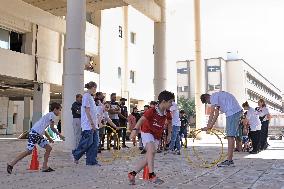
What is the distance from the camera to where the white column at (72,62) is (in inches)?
537

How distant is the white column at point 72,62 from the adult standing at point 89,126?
16.4 feet

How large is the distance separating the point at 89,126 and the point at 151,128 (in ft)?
9.75

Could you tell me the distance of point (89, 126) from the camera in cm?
852

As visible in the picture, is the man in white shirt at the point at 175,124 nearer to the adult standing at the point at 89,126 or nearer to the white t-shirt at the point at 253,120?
the white t-shirt at the point at 253,120

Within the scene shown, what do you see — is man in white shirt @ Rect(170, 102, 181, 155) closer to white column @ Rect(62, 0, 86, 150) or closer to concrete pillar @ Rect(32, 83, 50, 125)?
white column @ Rect(62, 0, 86, 150)

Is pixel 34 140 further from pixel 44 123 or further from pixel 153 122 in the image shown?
pixel 153 122

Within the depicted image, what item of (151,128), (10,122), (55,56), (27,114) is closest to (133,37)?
(27,114)

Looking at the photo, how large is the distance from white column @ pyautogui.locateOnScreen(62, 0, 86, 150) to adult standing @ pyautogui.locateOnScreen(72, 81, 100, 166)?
5.00 meters

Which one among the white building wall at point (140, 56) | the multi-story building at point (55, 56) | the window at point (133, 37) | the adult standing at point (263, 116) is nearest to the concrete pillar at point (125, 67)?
the multi-story building at point (55, 56)

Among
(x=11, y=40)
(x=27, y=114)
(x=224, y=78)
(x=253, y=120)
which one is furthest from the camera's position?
(x=224, y=78)

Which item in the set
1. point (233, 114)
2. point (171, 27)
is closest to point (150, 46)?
point (171, 27)

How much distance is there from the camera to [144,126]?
5945mm

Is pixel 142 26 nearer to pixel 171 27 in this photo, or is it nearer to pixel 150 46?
pixel 150 46

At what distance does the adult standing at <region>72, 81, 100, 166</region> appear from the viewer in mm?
8410
